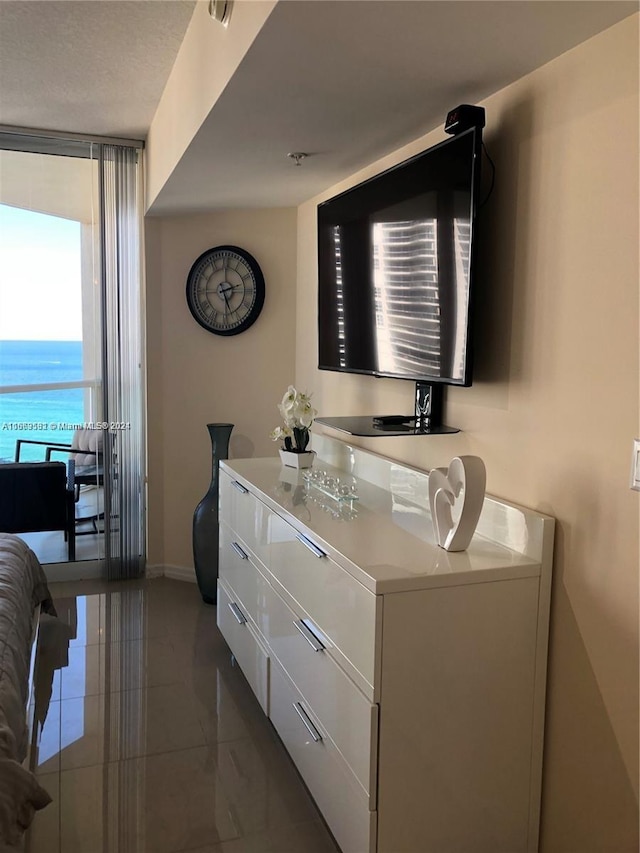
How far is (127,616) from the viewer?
12.7 feet

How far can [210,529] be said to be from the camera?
13.1 ft

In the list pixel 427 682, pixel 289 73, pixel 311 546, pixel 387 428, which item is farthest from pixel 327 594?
pixel 289 73

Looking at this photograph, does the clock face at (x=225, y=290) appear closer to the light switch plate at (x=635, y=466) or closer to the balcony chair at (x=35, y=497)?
the balcony chair at (x=35, y=497)

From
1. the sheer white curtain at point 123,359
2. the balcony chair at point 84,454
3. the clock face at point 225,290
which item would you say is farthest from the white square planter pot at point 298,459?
the balcony chair at point 84,454

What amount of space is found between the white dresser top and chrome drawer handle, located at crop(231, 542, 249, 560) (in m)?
0.33

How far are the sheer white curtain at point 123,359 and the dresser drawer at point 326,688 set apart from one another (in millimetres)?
1963

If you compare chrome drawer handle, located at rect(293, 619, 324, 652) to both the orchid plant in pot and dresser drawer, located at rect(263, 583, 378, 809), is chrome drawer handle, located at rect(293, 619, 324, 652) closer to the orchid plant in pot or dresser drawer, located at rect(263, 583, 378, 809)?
dresser drawer, located at rect(263, 583, 378, 809)

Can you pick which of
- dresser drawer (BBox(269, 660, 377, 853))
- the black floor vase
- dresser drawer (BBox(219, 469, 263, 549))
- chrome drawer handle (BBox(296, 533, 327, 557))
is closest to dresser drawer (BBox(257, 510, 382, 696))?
chrome drawer handle (BBox(296, 533, 327, 557))

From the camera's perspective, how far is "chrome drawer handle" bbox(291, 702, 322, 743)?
219 cm

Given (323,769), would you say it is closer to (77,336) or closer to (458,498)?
(458,498)

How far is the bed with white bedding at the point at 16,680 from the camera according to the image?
1742 mm

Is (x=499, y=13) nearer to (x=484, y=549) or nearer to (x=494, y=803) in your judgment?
(x=484, y=549)

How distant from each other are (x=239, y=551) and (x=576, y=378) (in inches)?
68.0

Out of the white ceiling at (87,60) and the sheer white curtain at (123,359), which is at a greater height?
the white ceiling at (87,60)
